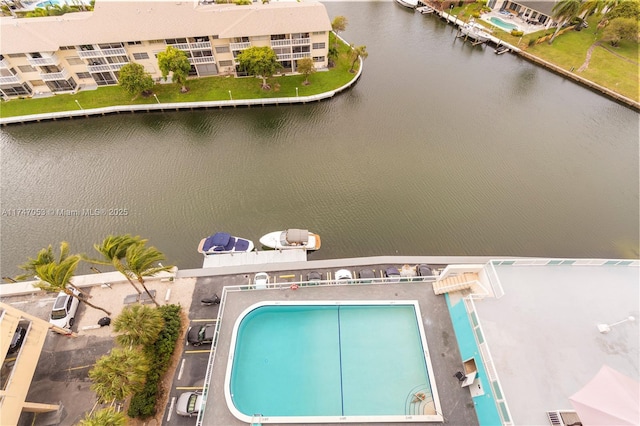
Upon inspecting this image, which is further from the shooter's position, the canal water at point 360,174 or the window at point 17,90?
the window at point 17,90

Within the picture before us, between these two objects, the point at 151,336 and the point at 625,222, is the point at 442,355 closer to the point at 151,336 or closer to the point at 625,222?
the point at 151,336

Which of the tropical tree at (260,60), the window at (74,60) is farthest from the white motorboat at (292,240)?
the window at (74,60)

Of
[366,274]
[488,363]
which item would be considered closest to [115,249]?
[366,274]

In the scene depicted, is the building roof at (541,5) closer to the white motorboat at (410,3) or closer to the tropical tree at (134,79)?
the white motorboat at (410,3)

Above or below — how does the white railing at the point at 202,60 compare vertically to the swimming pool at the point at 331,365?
above

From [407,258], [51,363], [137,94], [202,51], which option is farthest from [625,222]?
[137,94]
